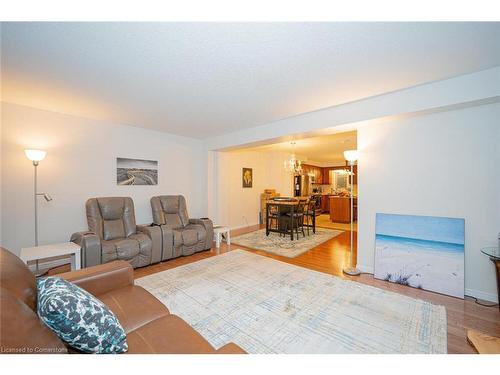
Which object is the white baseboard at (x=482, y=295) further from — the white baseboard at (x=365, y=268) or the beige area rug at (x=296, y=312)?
the white baseboard at (x=365, y=268)

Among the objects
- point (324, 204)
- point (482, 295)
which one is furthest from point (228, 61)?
point (324, 204)

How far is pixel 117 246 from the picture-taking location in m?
2.96

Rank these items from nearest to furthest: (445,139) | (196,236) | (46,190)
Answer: (445,139)
(46,190)
(196,236)

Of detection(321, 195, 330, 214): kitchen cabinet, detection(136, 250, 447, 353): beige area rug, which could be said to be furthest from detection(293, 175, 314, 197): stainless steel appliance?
detection(136, 250, 447, 353): beige area rug

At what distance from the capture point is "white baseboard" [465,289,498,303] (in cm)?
226

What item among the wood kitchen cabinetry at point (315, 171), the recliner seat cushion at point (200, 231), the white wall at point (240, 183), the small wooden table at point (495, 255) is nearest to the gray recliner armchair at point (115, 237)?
the recliner seat cushion at point (200, 231)

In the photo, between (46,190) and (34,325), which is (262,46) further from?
(46,190)

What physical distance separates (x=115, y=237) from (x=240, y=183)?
380cm

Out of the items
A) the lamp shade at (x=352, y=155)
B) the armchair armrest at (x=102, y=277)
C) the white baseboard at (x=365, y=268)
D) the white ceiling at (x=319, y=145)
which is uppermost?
the white ceiling at (x=319, y=145)

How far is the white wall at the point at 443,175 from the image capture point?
2281mm

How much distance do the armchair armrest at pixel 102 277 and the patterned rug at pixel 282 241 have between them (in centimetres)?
274

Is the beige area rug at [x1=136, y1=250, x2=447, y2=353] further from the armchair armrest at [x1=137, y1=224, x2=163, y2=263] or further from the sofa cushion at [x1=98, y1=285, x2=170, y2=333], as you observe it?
the sofa cushion at [x1=98, y1=285, x2=170, y2=333]
